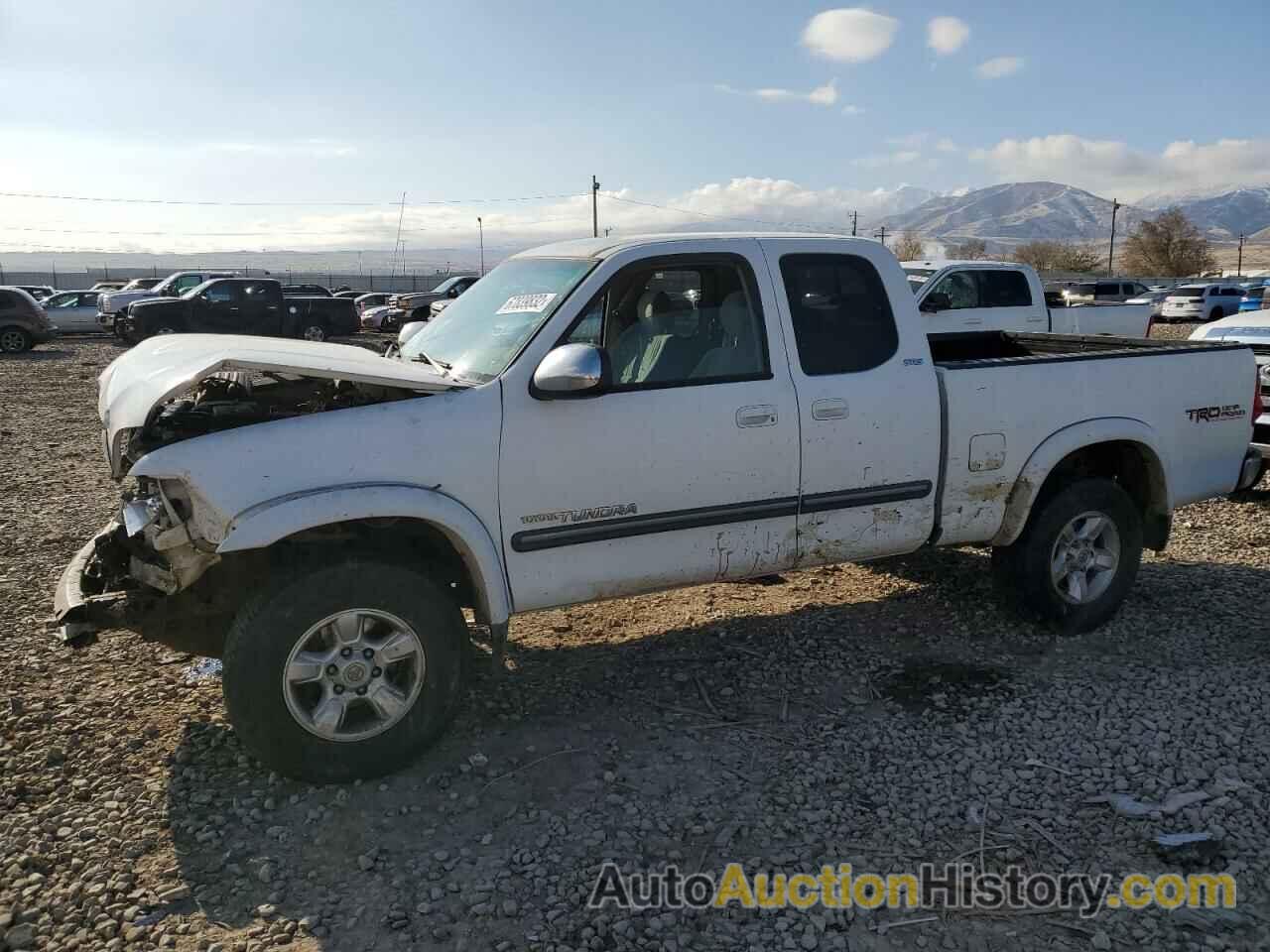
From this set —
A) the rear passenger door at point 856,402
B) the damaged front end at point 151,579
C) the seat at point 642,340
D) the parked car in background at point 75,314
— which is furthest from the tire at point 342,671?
the parked car in background at point 75,314

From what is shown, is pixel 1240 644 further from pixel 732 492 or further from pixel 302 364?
pixel 302 364

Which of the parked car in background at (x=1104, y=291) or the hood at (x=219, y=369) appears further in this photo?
the parked car in background at (x=1104, y=291)

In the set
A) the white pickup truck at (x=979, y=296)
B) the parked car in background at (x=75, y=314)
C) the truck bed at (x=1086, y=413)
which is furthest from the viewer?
the parked car in background at (x=75, y=314)

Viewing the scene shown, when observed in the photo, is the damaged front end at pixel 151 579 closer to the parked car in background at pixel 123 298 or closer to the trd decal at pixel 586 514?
the trd decal at pixel 586 514

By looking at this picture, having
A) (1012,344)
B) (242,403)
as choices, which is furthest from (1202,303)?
(242,403)

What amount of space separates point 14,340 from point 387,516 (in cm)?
2391

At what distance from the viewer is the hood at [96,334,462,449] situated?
3490mm

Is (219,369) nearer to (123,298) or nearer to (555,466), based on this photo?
(555,466)

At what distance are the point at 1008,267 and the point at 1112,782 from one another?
1115 centimetres

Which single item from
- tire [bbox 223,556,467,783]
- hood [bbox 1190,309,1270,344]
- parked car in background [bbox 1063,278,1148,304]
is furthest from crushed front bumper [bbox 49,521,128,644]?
parked car in background [bbox 1063,278,1148,304]

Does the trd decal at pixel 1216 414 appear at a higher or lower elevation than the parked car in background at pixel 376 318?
lower

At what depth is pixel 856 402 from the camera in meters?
4.30

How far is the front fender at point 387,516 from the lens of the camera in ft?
10.9

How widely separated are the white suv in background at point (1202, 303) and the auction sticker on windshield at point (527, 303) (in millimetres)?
39836
